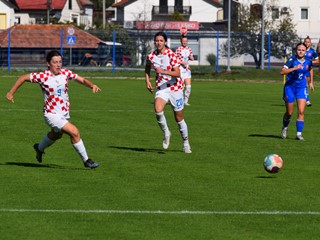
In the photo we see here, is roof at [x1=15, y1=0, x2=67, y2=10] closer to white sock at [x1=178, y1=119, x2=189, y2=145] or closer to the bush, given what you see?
the bush

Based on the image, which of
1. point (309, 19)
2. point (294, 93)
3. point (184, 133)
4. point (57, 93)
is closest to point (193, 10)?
point (309, 19)

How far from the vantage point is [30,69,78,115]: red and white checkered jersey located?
15797mm

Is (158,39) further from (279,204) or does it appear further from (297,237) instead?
(297,237)

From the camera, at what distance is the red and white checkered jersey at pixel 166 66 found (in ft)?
62.0

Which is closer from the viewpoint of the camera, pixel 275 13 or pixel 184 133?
pixel 184 133

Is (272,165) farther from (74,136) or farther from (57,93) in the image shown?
(57,93)

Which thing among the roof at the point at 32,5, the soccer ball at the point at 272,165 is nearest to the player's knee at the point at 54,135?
the soccer ball at the point at 272,165

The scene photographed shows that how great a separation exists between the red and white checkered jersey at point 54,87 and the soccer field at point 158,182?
38.9 inches

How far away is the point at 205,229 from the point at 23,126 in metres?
13.2

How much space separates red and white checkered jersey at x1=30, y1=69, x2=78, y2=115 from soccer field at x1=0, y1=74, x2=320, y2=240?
38.9 inches

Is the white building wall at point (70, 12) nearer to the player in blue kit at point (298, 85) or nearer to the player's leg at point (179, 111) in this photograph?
the player in blue kit at point (298, 85)

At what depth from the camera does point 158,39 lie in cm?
1842

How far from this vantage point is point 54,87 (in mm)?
15805

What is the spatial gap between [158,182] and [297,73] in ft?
24.3
